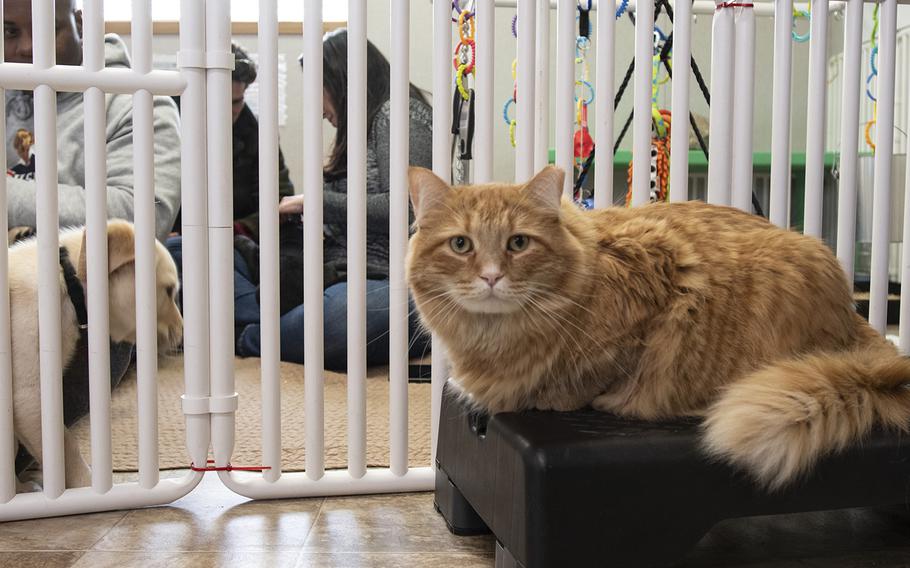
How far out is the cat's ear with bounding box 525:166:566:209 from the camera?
1.07 meters

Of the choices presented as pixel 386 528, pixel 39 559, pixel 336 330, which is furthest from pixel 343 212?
pixel 39 559

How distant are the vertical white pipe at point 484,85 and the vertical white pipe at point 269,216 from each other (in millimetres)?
282

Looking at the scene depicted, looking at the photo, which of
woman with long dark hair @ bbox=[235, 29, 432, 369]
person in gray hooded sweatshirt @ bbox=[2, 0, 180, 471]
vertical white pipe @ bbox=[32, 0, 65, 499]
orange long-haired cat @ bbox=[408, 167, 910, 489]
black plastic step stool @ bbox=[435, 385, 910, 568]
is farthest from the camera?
woman with long dark hair @ bbox=[235, 29, 432, 369]

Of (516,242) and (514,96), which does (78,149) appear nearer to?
(514,96)

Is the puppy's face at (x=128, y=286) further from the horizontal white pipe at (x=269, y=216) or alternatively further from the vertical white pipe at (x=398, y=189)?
the vertical white pipe at (x=398, y=189)

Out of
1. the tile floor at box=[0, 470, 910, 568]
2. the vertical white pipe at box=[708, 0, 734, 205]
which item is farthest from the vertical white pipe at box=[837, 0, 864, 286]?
the tile floor at box=[0, 470, 910, 568]

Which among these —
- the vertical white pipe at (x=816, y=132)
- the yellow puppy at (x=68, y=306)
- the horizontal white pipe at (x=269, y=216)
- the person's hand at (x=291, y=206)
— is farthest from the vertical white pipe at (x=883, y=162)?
the person's hand at (x=291, y=206)

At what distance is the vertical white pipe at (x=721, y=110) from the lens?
4.78 feet

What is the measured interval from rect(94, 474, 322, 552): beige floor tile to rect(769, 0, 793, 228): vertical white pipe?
39.2 inches

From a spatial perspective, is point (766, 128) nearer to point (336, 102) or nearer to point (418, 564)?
point (336, 102)

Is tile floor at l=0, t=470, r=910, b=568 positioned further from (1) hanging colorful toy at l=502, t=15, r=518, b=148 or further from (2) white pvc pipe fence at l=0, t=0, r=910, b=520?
(1) hanging colorful toy at l=502, t=15, r=518, b=148

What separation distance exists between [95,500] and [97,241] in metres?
0.43

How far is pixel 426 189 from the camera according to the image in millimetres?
1105

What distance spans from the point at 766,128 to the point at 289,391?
8.48 feet
